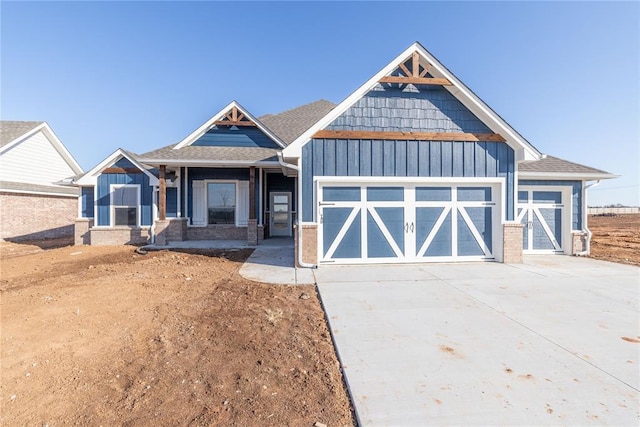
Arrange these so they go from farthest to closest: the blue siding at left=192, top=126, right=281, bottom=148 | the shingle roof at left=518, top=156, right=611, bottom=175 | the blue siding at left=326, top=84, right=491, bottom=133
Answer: the blue siding at left=192, top=126, right=281, bottom=148
the shingle roof at left=518, top=156, right=611, bottom=175
the blue siding at left=326, top=84, right=491, bottom=133

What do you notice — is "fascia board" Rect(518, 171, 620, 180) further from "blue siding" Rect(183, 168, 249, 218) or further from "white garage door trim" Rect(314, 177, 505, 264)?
"blue siding" Rect(183, 168, 249, 218)

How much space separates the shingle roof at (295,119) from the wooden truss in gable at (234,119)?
1.37m

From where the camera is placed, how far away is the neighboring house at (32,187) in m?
14.6

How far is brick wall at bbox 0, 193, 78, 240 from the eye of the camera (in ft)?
47.4

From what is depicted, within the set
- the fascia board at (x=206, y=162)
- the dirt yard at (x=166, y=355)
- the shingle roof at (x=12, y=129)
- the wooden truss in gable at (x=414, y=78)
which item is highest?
the shingle roof at (x=12, y=129)

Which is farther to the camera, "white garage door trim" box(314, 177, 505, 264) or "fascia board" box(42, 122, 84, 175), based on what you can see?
"fascia board" box(42, 122, 84, 175)

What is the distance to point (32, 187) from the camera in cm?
1578

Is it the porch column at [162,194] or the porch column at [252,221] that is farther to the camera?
the porch column at [252,221]

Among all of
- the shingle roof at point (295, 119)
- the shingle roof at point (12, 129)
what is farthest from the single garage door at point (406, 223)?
the shingle roof at point (12, 129)

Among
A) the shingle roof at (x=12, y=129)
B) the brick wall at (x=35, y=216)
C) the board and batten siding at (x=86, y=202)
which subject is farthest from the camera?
the shingle roof at (x=12, y=129)

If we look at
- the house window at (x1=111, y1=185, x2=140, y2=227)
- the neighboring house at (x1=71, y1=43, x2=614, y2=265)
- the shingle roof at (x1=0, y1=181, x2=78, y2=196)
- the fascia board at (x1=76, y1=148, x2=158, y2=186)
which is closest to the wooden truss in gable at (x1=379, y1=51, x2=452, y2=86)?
the neighboring house at (x1=71, y1=43, x2=614, y2=265)

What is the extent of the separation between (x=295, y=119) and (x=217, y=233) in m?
7.48

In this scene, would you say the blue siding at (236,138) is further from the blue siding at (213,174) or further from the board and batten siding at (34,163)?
the board and batten siding at (34,163)

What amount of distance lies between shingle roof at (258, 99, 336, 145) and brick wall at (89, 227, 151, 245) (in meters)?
7.35
